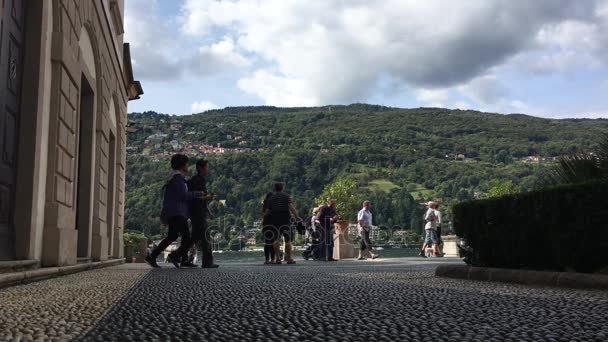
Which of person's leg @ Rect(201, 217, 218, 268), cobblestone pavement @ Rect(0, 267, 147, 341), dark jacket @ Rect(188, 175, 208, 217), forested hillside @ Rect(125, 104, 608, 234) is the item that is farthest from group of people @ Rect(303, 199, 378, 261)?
forested hillside @ Rect(125, 104, 608, 234)

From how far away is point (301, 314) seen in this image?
3789 mm

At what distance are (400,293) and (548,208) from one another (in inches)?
83.4

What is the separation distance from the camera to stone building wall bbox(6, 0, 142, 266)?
7.48 metres

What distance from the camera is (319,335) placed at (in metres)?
2.95

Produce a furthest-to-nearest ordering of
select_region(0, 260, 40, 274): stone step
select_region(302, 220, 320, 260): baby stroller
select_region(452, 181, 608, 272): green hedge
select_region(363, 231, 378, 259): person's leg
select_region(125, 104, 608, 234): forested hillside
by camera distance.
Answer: select_region(125, 104, 608, 234): forested hillside
select_region(363, 231, 378, 259): person's leg
select_region(302, 220, 320, 260): baby stroller
select_region(0, 260, 40, 274): stone step
select_region(452, 181, 608, 272): green hedge

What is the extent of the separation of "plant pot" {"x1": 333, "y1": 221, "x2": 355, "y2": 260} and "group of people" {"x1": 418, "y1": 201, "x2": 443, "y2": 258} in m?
2.77

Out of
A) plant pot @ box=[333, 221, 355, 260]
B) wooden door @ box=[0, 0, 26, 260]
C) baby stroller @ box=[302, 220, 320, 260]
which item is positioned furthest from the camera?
plant pot @ box=[333, 221, 355, 260]

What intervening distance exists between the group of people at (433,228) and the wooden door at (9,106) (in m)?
15.7

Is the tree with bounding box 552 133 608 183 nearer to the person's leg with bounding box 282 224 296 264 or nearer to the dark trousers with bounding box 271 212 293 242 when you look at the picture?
the dark trousers with bounding box 271 212 293 242

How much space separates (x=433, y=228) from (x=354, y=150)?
95314 millimetres

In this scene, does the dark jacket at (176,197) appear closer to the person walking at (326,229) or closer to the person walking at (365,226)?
the person walking at (326,229)

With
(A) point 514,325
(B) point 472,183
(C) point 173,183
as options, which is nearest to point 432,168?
(B) point 472,183

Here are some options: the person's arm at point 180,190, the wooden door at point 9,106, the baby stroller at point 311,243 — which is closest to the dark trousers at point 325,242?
the baby stroller at point 311,243

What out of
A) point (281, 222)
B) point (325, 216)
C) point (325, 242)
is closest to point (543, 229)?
point (281, 222)
